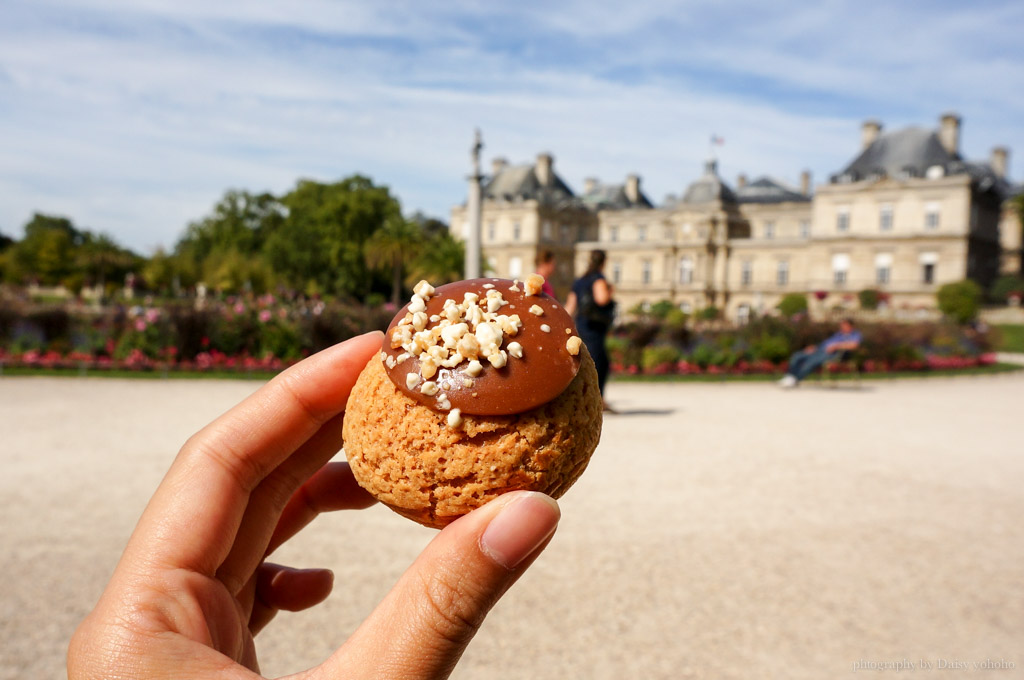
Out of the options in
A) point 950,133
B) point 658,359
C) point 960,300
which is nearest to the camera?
point 658,359

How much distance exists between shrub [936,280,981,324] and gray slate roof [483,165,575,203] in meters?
30.8

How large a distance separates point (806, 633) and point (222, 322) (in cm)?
1297

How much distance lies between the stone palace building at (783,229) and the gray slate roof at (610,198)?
16 centimetres

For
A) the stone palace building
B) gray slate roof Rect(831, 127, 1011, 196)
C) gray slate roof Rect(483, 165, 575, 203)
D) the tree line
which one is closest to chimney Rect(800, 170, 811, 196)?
the stone palace building

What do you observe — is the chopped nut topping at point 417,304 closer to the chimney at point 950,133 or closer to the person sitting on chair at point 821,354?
the person sitting on chair at point 821,354

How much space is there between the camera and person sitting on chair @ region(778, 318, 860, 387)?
1434 cm

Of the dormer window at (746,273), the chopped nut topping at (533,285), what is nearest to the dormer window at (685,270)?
the dormer window at (746,273)

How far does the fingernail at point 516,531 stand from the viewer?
1541 mm

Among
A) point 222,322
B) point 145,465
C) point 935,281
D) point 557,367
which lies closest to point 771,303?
point 935,281

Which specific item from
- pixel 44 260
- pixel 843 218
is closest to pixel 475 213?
pixel 843 218

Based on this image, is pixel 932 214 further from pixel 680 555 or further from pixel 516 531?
pixel 516 531

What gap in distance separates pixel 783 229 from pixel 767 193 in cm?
411

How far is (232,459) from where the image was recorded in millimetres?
1905

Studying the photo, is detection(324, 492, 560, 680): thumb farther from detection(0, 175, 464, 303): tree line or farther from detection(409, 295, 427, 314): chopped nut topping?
detection(0, 175, 464, 303): tree line
